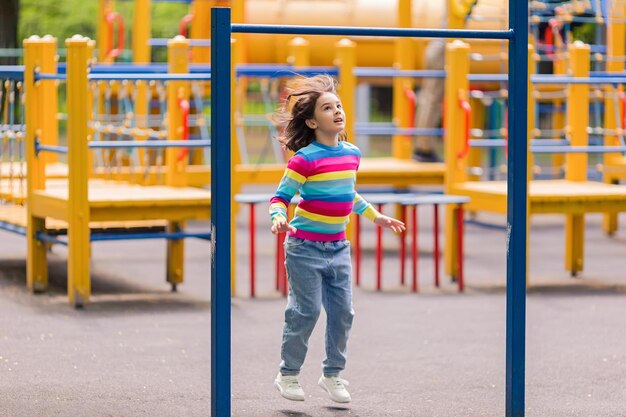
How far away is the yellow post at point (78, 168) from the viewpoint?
8.43 metres

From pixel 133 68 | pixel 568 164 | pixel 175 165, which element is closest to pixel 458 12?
pixel 568 164

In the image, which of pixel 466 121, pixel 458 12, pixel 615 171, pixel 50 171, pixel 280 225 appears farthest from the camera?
pixel 458 12

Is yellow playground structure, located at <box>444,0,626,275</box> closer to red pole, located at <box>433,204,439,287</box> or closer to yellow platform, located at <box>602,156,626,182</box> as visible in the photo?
red pole, located at <box>433,204,439,287</box>

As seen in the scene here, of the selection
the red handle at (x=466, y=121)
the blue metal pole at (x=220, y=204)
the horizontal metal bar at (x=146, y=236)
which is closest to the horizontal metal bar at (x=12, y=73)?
the horizontal metal bar at (x=146, y=236)

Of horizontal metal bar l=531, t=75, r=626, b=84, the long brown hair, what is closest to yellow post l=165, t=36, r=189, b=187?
horizontal metal bar l=531, t=75, r=626, b=84

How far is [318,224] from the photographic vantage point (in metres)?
5.71

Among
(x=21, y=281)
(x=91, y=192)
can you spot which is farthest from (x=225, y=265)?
(x=21, y=281)

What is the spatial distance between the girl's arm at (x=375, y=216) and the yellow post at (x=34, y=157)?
382cm

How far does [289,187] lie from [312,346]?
1.97 m

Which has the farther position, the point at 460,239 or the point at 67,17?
the point at 67,17

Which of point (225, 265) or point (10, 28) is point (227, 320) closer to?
point (225, 265)

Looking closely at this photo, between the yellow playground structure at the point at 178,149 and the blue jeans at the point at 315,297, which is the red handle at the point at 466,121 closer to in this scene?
the yellow playground structure at the point at 178,149

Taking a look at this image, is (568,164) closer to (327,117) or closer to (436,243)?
(436,243)

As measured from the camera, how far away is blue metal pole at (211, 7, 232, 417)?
16.0 feet
